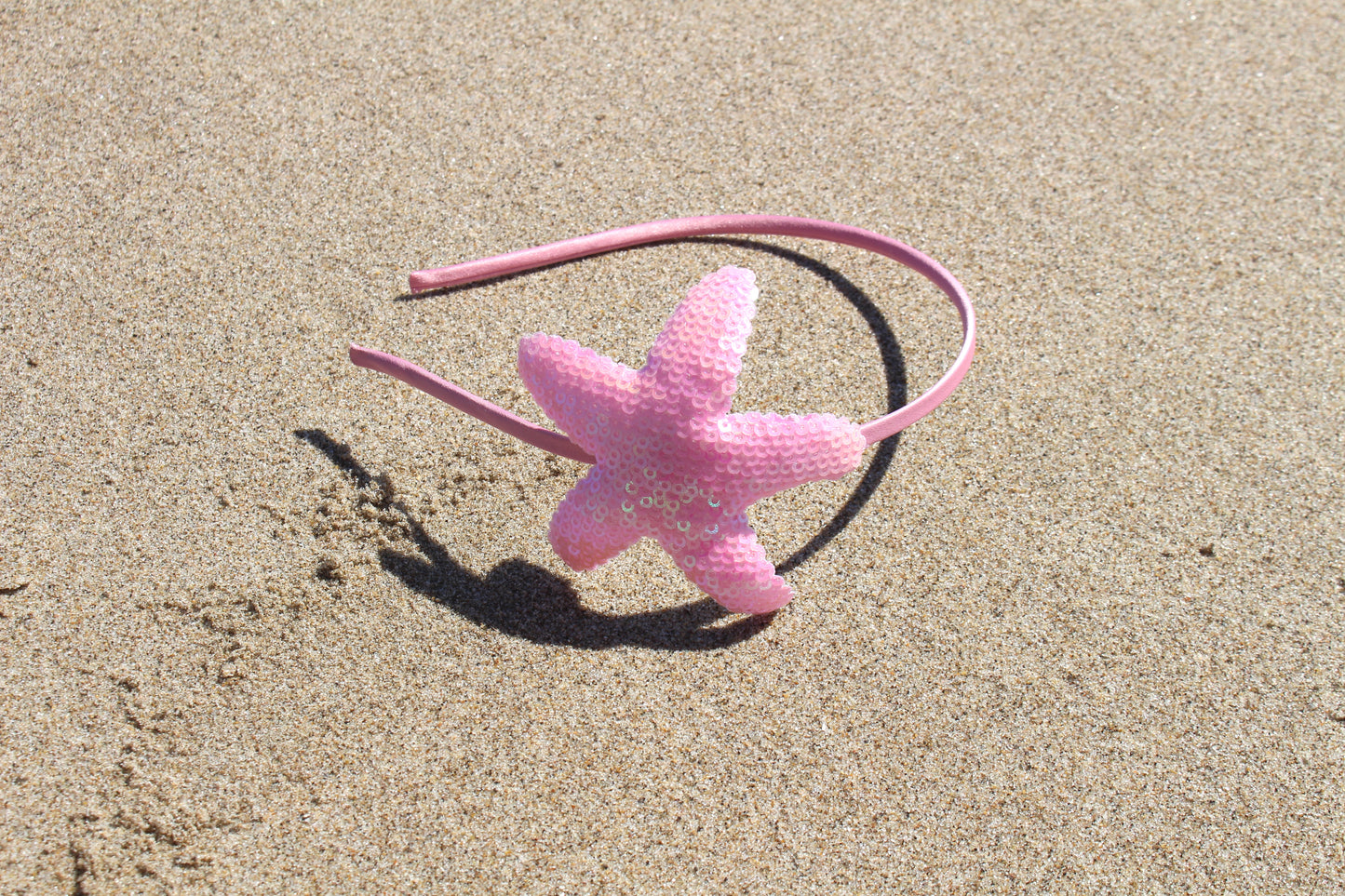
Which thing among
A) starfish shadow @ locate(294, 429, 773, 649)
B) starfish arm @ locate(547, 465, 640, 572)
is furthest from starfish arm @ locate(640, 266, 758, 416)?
starfish shadow @ locate(294, 429, 773, 649)

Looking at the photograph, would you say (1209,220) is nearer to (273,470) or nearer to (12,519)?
(273,470)

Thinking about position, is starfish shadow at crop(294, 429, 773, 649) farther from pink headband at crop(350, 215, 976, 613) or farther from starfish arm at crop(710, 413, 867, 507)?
starfish arm at crop(710, 413, 867, 507)

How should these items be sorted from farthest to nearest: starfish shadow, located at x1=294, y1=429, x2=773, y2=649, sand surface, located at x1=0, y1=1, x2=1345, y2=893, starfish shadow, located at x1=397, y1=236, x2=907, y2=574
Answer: starfish shadow, located at x1=397, y1=236, x2=907, y2=574 < starfish shadow, located at x1=294, y1=429, x2=773, y2=649 < sand surface, located at x1=0, y1=1, x2=1345, y2=893

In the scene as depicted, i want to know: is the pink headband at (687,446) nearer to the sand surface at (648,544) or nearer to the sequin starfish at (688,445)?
the sequin starfish at (688,445)

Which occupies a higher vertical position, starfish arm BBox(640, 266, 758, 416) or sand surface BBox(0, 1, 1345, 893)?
starfish arm BBox(640, 266, 758, 416)

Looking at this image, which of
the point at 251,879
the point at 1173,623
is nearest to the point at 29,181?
the point at 251,879

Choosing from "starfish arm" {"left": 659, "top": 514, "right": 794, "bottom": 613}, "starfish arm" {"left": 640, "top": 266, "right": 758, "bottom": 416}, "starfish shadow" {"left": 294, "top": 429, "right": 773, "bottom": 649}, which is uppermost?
"starfish arm" {"left": 640, "top": 266, "right": 758, "bottom": 416}

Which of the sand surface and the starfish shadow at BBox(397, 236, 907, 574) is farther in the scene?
the starfish shadow at BBox(397, 236, 907, 574)

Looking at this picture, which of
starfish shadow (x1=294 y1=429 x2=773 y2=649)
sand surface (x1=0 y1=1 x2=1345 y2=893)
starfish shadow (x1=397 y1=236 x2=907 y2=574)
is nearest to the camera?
sand surface (x1=0 y1=1 x2=1345 y2=893)
